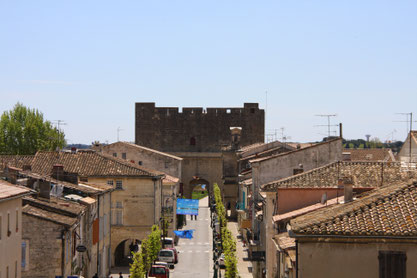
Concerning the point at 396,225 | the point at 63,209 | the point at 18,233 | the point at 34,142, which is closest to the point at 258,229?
Answer: the point at 63,209

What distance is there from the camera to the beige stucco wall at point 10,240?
20.3 m

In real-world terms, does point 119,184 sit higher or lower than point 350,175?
lower

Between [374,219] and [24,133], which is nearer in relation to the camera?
[374,219]

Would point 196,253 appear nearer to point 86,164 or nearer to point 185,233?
point 185,233

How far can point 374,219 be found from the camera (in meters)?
15.6

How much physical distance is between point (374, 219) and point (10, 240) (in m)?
9.97

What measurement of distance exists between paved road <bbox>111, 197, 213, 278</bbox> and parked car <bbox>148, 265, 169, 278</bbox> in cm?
157

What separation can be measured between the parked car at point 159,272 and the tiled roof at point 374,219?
72.1ft

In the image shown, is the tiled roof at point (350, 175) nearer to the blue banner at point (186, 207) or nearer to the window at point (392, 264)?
the window at point (392, 264)

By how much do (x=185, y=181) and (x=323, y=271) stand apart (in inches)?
2734

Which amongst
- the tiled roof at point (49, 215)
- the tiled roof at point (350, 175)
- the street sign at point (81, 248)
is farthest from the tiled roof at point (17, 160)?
the tiled roof at point (350, 175)

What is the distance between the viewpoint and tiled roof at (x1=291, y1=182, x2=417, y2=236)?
15023mm

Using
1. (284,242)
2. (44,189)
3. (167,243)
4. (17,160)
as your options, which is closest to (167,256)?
(167,243)

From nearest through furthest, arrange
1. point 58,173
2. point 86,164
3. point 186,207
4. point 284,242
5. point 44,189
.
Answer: point 284,242, point 44,189, point 58,173, point 86,164, point 186,207
